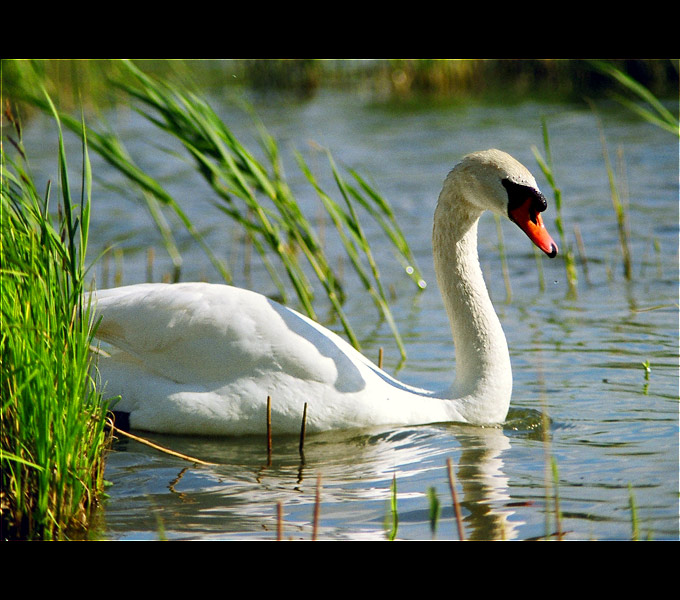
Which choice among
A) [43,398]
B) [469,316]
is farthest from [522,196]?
[43,398]

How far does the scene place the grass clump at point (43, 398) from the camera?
3.54 m

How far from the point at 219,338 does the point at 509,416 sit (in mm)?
1608

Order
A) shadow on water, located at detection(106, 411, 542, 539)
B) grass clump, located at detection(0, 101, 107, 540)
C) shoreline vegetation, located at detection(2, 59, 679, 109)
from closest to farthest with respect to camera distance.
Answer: grass clump, located at detection(0, 101, 107, 540)
shadow on water, located at detection(106, 411, 542, 539)
shoreline vegetation, located at detection(2, 59, 679, 109)

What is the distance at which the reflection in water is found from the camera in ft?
13.0

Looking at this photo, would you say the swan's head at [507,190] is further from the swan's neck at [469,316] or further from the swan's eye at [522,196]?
the swan's neck at [469,316]

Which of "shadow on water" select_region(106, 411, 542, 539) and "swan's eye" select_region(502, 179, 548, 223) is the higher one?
"swan's eye" select_region(502, 179, 548, 223)

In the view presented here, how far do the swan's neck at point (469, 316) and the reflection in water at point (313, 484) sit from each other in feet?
0.67

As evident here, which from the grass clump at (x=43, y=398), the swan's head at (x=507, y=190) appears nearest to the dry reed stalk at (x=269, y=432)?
the grass clump at (x=43, y=398)

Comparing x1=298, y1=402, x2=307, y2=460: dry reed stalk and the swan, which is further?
the swan

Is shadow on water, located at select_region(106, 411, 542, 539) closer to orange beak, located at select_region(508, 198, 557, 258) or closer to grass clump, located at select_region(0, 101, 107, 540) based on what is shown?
grass clump, located at select_region(0, 101, 107, 540)

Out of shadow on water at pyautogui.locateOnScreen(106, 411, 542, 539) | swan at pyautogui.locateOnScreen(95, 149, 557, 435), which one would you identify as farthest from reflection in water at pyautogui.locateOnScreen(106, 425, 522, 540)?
swan at pyautogui.locateOnScreen(95, 149, 557, 435)

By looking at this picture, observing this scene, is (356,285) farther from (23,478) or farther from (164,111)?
(23,478)
